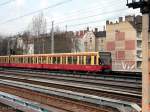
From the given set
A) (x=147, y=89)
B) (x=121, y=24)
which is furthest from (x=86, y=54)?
(x=121, y=24)

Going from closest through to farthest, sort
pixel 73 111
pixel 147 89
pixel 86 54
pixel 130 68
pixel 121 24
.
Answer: pixel 147 89 → pixel 73 111 → pixel 86 54 → pixel 130 68 → pixel 121 24

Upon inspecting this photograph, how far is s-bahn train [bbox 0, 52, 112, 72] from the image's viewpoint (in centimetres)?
3944

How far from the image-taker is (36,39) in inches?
3580

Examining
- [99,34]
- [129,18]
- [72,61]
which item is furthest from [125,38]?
[72,61]

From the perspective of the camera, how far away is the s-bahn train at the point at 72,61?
39438 millimetres

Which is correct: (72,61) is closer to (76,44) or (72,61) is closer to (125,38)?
(125,38)

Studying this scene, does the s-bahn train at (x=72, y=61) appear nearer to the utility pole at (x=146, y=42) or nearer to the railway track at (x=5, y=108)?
the railway track at (x=5, y=108)

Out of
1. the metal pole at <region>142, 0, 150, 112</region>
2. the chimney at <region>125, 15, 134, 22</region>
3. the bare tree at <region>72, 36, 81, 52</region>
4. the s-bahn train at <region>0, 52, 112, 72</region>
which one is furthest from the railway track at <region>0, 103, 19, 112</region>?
the bare tree at <region>72, 36, 81, 52</region>

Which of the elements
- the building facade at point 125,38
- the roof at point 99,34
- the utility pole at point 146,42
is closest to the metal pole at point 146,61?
the utility pole at point 146,42

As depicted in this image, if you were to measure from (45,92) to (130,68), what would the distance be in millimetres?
31950

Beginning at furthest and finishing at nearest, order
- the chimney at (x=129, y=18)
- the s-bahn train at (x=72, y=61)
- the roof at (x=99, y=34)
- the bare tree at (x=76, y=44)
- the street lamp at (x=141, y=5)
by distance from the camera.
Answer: the roof at (x=99, y=34) → the bare tree at (x=76, y=44) → the chimney at (x=129, y=18) → the s-bahn train at (x=72, y=61) → the street lamp at (x=141, y=5)

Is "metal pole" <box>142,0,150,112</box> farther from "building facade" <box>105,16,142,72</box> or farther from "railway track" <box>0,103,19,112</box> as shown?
"building facade" <box>105,16,142,72</box>

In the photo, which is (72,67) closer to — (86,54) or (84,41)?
(86,54)

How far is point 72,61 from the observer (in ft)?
140
